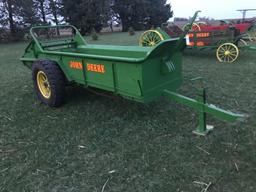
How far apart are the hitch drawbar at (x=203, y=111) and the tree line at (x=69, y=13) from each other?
22.4 m

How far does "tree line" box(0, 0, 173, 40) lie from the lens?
22781mm

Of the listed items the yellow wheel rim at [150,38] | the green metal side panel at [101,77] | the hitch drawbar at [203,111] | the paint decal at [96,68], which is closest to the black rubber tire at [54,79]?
the green metal side panel at [101,77]

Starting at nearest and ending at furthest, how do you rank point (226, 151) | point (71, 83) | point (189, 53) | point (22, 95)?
point (226, 151), point (71, 83), point (22, 95), point (189, 53)

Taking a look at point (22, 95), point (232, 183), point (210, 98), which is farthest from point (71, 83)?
point (232, 183)

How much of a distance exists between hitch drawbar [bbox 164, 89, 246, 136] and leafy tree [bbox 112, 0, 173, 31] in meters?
28.8

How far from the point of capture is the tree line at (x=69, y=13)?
22781mm

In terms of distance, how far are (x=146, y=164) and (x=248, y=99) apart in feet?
8.16

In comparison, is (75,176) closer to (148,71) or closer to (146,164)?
(146,164)

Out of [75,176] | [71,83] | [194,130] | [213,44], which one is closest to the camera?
[75,176]

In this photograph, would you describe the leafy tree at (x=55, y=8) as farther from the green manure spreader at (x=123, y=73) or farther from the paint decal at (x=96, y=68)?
the paint decal at (x=96, y=68)

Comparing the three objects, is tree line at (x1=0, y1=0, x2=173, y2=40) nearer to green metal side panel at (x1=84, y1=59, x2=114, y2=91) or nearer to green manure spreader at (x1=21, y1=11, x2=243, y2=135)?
green manure spreader at (x1=21, y1=11, x2=243, y2=135)

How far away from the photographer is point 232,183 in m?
2.56

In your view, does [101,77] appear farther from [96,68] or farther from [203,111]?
Answer: [203,111]

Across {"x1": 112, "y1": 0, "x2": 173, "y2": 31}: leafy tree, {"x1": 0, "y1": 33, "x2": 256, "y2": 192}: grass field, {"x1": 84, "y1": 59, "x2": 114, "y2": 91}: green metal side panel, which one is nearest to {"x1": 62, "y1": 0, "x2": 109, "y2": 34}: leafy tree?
{"x1": 112, "y1": 0, "x2": 173, "y2": 31}: leafy tree
